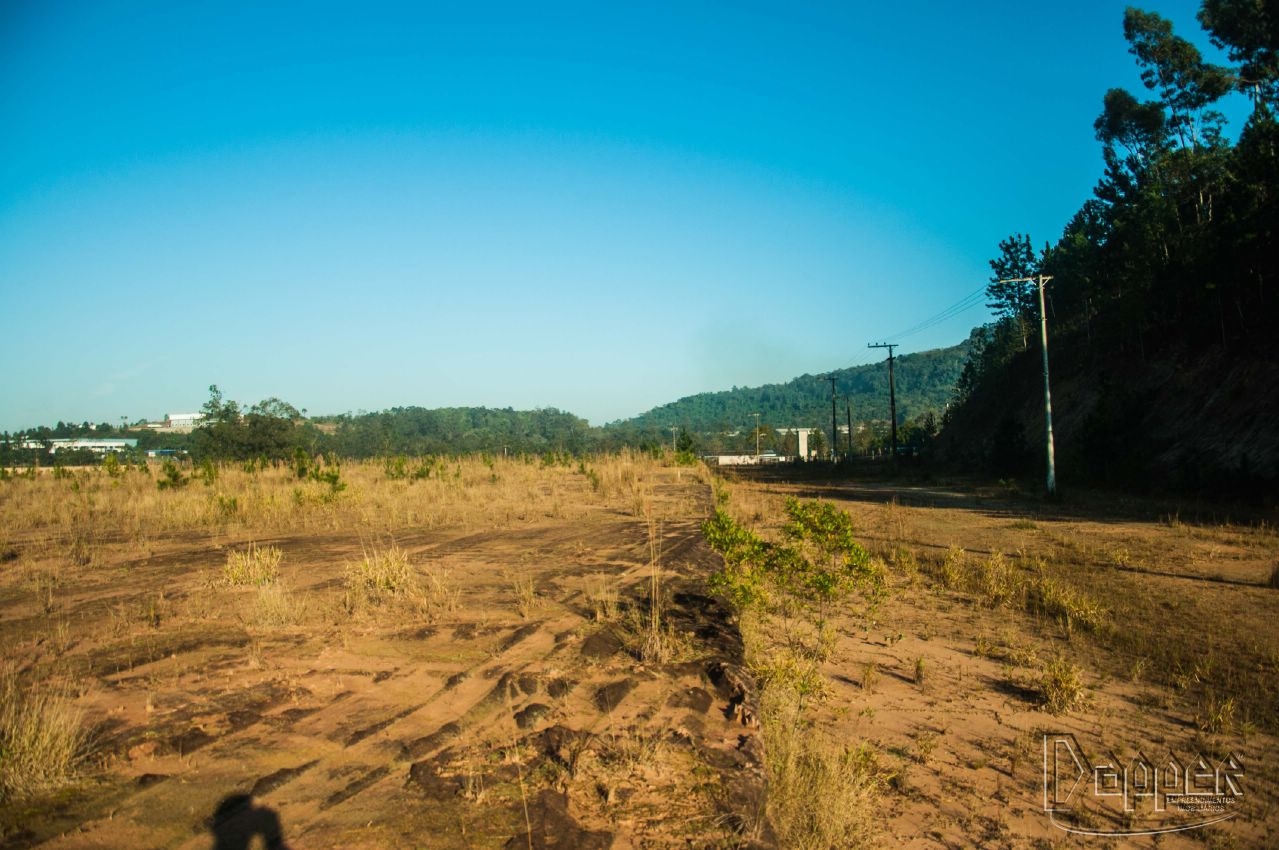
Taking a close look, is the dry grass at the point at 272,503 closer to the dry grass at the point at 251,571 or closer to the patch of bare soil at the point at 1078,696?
the dry grass at the point at 251,571

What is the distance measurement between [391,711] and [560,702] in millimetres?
1161

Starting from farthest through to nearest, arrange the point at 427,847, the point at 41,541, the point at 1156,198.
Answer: the point at 1156,198
the point at 41,541
the point at 427,847

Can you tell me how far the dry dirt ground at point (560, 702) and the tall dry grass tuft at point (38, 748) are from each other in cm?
11

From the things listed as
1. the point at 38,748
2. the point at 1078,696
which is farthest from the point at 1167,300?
the point at 38,748

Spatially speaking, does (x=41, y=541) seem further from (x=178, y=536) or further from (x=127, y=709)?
(x=127, y=709)

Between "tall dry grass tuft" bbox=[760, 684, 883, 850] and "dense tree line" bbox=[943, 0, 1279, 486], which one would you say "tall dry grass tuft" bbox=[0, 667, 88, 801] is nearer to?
"tall dry grass tuft" bbox=[760, 684, 883, 850]

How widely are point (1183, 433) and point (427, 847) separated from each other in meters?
30.2

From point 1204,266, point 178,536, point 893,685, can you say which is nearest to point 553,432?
point 1204,266

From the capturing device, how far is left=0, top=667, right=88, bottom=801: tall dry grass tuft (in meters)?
3.81

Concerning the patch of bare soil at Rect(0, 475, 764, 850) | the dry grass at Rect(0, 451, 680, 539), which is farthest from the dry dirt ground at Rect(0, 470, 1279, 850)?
the dry grass at Rect(0, 451, 680, 539)

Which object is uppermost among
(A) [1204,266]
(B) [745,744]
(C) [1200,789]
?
(A) [1204,266]

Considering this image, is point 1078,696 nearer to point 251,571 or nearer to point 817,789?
point 817,789

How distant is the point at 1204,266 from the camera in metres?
27.4

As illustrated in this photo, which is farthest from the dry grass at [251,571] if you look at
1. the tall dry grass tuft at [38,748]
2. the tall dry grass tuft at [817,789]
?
the tall dry grass tuft at [817,789]
